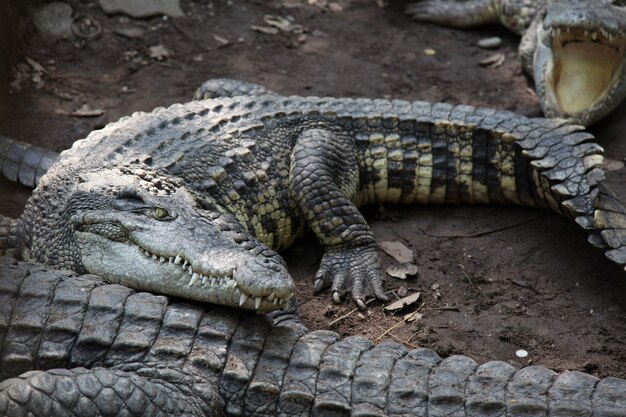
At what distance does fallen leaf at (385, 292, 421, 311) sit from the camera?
419cm

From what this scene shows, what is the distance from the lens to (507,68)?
648 cm

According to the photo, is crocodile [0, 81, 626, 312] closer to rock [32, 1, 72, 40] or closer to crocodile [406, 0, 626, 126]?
crocodile [406, 0, 626, 126]

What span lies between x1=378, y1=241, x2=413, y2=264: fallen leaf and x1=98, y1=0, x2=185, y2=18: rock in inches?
124

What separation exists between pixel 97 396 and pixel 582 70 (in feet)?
13.1

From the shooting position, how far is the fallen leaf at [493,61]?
21.4 ft

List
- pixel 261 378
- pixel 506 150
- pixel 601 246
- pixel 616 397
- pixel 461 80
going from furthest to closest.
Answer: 1. pixel 461 80
2. pixel 506 150
3. pixel 601 246
4. pixel 261 378
5. pixel 616 397

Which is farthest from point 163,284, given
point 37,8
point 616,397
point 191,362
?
point 37,8

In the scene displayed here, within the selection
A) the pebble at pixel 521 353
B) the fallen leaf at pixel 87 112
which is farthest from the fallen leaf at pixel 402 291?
the fallen leaf at pixel 87 112

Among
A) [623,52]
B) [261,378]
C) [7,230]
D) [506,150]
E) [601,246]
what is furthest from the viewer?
[623,52]

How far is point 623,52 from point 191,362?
3.69 metres

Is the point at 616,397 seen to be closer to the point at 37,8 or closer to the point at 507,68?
the point at 507,68

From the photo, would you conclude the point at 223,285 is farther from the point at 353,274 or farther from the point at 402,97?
the point at 402,97

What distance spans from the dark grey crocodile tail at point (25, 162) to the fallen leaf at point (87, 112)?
63 centimetres

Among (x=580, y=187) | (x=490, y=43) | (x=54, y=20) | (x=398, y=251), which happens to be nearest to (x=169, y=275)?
(x=398, y=251)
